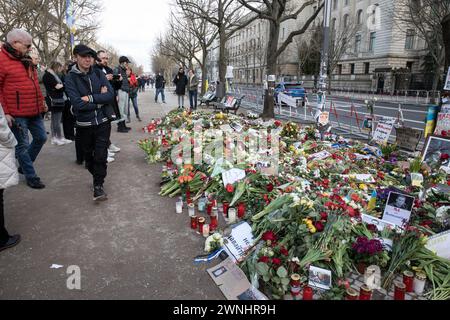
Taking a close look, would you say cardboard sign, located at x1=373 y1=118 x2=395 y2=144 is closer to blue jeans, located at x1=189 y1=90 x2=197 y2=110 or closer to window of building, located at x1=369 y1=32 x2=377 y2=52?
blue jeans, located at x1=189 y1=90 x2=197 y2=110

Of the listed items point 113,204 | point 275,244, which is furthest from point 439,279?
point 113,204

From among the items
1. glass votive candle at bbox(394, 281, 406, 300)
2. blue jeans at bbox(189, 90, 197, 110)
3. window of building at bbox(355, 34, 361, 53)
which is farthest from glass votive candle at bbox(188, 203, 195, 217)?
window of building at bbox(355, 34, 361, 53)

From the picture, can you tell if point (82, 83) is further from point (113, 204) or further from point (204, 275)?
point (204, 275)

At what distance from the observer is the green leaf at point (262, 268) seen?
9.41 ft

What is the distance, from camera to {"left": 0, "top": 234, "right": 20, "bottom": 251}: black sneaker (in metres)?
3.44

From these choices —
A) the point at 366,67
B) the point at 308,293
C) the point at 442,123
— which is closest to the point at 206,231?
the point at 308,293

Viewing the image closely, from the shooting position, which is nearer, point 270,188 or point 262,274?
point 262,274

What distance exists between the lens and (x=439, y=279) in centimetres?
300

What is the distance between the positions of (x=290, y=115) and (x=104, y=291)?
1292 cm

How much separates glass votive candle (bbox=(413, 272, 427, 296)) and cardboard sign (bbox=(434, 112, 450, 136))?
15.8 ft

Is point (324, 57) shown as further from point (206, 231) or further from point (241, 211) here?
point (206, 231)

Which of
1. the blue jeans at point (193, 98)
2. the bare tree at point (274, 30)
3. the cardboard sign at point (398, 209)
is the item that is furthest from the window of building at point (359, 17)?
the cardboard sign at point (398, 209)

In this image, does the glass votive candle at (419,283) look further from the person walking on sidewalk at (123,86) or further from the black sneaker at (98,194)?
the person walking on sidewalk at (123,86)
